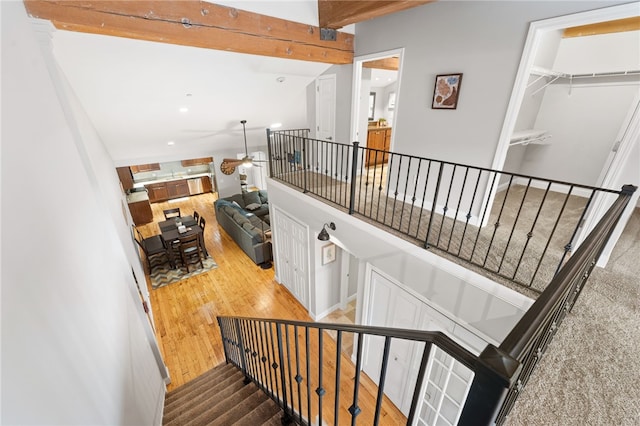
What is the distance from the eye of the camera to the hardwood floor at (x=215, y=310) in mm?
3973

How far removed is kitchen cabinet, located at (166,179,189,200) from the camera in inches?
462

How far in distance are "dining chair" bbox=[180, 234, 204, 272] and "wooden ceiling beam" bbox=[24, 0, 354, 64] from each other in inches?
176

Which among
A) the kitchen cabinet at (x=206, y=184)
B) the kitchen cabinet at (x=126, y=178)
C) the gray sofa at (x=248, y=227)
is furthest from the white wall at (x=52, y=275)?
the kitchen cabinet at (x=206, y=184)

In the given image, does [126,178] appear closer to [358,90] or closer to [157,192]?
[157,192]

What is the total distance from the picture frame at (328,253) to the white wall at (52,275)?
2.81 meters

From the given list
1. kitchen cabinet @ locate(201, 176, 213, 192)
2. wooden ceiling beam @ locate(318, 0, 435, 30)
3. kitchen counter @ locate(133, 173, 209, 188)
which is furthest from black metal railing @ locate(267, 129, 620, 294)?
kitchen counter @ locate(133, 173, 209, 188)

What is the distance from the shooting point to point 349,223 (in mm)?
3307

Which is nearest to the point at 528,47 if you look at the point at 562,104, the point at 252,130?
the point at 562,104

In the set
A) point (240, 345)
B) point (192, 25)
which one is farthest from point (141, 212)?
point (240, 345)

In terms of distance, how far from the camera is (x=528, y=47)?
8.14ft

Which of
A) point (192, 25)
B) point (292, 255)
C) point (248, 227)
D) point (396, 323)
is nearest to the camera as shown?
point (192, 25)

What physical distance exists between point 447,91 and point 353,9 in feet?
4.91

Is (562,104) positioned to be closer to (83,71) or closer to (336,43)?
(336,43)

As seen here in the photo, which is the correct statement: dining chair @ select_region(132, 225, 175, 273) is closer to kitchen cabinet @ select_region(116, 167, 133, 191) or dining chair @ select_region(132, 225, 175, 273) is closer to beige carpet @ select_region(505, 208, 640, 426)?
kitchen cabinet @ select_region(116, 167, 133, 191)
